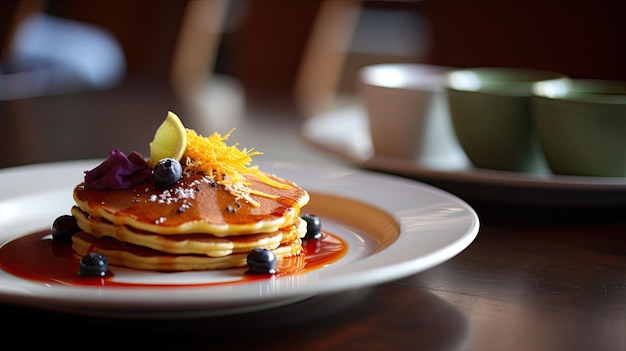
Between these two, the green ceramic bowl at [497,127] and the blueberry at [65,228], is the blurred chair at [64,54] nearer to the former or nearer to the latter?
the green ceramic bowl at [497,127]

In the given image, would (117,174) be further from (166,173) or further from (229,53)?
(229,53)

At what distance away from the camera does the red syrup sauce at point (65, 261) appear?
0.93m

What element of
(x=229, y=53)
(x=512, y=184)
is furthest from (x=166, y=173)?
(x=229, y=53)

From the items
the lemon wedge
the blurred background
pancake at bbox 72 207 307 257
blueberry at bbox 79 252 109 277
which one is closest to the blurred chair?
the blurred background

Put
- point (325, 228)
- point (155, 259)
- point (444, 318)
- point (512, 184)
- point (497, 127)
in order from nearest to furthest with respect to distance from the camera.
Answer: point (444, 318) → point (155, 259) → point (325, 228) → point (512, 184) → point (497, 127)

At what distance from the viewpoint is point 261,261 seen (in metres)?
0.95

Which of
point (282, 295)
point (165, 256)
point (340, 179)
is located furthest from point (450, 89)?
point (282, 295)

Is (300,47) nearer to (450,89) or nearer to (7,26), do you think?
(7,26)

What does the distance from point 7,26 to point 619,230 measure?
5.84 m

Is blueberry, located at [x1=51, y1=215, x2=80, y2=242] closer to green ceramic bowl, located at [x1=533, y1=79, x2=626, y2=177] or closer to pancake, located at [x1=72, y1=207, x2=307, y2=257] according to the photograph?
pancake, located at [x1=72, y1=207, x2=307, y2=257]

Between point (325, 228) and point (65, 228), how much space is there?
0.37 meters

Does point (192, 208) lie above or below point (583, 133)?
below

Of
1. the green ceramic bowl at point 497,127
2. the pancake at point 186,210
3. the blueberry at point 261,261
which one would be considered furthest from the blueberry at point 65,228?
the green ceramic bowl at point 497,127

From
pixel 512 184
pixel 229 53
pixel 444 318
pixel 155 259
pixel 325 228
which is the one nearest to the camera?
pixel 444 318
